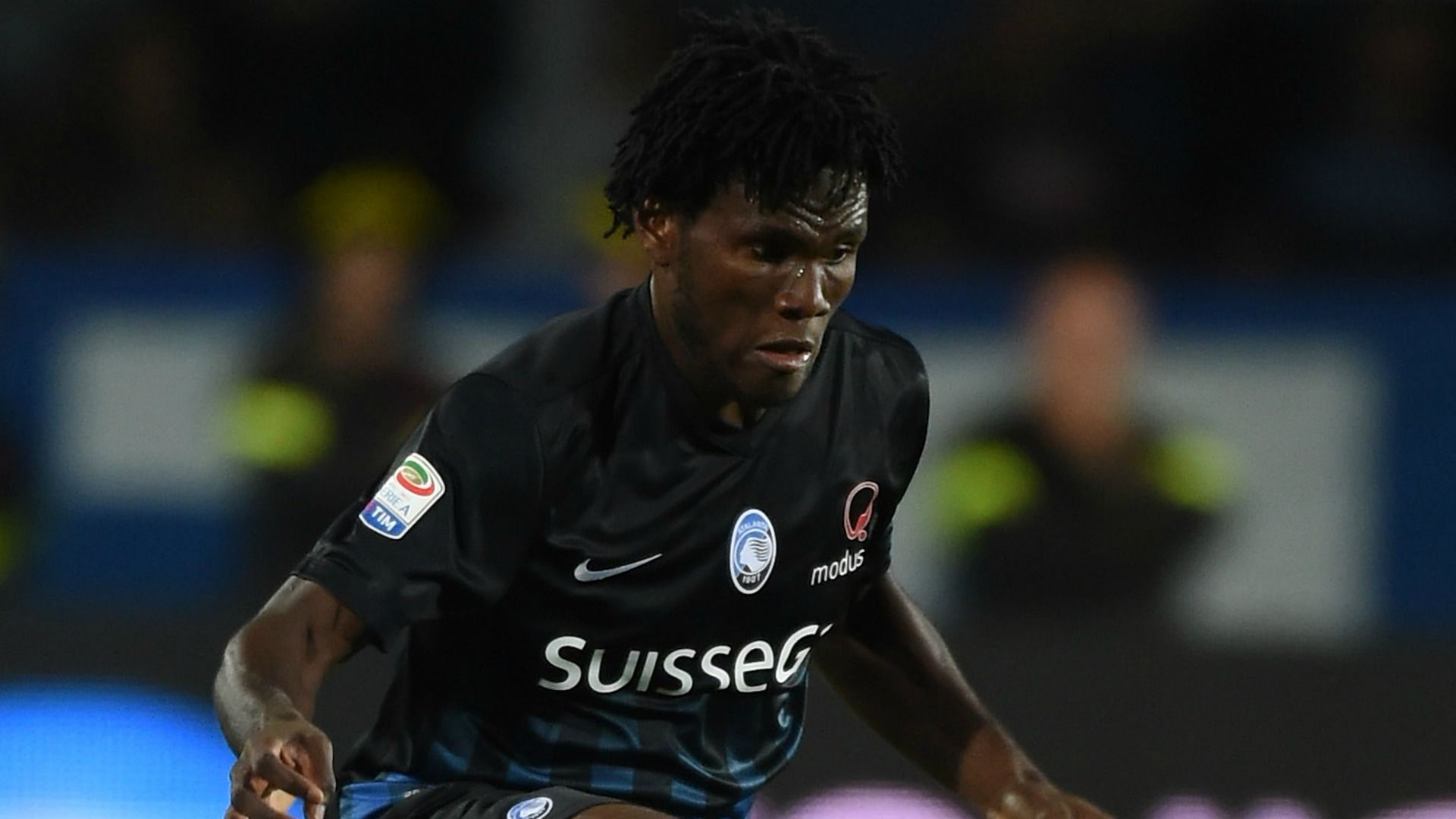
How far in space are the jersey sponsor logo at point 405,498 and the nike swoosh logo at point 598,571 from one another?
24 cm

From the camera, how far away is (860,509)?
12.1 ft

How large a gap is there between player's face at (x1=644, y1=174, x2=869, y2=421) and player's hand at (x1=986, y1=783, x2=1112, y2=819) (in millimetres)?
705

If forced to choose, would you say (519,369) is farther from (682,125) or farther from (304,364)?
(304,364)

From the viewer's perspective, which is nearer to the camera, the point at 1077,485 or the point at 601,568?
the point at 601,568

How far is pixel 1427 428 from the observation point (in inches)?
303

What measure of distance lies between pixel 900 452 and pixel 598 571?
1.90 feet

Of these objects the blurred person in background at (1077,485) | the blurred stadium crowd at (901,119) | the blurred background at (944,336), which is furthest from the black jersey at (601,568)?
the blurred stadium crowd at (901,119)

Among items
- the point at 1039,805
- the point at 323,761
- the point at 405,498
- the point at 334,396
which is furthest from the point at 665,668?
the point at 334,396

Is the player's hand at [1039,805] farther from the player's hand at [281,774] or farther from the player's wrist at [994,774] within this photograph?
the player's hand at [281,774]

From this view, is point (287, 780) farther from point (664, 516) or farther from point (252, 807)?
point (664, 516)

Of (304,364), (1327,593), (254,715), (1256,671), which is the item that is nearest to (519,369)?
(254,715)

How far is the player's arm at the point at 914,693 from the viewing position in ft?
12.3

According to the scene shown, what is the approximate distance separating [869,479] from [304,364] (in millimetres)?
3711

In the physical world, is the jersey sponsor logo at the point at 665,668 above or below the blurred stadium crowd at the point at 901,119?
above
